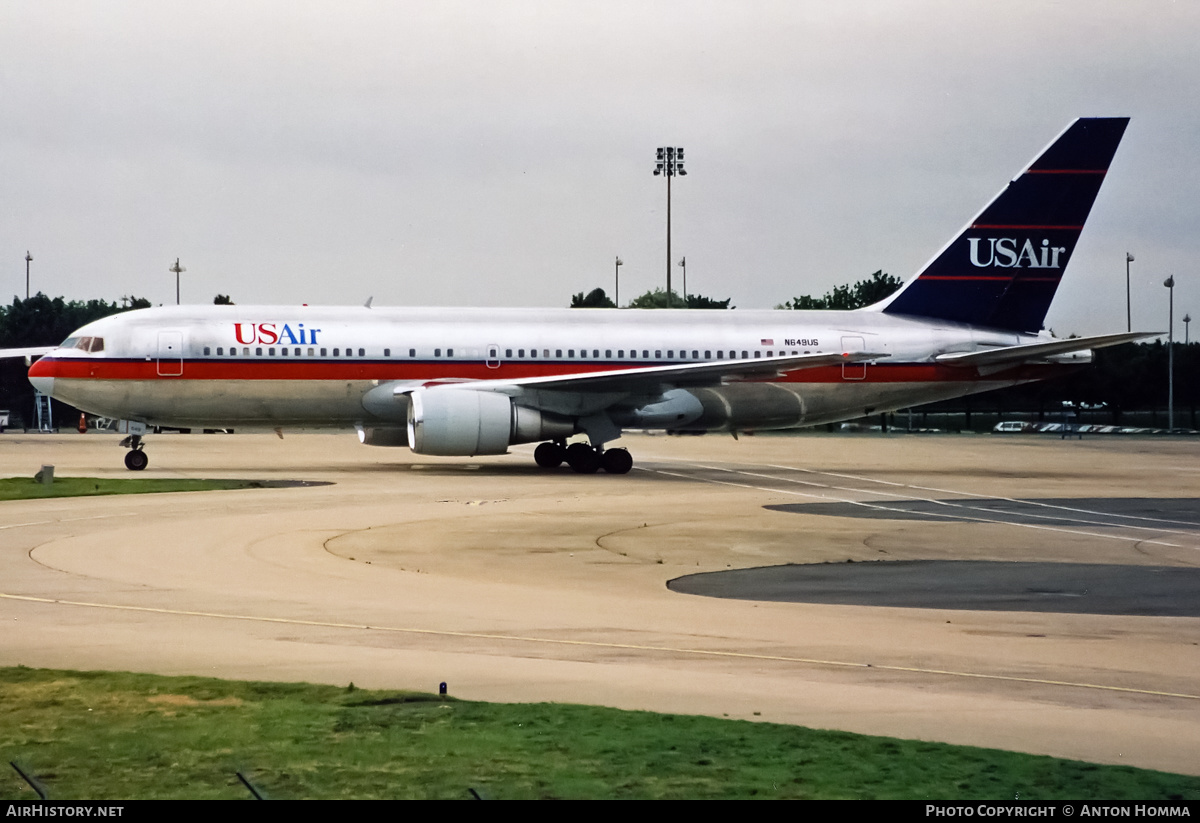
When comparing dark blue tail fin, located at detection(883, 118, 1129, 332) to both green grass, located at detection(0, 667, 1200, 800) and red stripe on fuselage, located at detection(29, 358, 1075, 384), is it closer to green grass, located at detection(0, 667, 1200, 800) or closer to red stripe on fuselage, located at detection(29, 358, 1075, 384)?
red stripe on fuselage, located at detection(29, 358, 1075, 384)

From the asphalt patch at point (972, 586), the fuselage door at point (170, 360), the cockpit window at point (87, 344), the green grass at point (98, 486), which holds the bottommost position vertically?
the asphalt patch at point (972, 586)

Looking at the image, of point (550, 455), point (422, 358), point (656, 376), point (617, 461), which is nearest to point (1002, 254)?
point (656, 376)

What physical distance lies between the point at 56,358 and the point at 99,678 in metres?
26.6

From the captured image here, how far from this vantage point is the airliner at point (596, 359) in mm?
33344

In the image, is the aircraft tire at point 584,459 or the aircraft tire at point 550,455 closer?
the aircraft tire at point 584,459

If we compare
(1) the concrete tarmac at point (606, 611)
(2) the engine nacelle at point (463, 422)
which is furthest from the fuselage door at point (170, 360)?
(1) the concrete tarmac at point (606, 611)

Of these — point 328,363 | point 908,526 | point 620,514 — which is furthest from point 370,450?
point 908,526

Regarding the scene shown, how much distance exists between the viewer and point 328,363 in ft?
111

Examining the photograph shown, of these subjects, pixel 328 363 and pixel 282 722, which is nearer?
pixel 282 722

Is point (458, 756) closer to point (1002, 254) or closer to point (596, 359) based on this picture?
point (596, 359)

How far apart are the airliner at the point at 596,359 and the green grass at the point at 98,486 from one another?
472cm

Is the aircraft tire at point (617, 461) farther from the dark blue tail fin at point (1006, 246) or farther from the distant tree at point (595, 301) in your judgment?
the distant tree at point (595, 301)

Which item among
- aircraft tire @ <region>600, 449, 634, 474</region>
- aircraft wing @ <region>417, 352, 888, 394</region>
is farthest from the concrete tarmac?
aircraft tire @ <region>600, 449, 634, 474</region>
